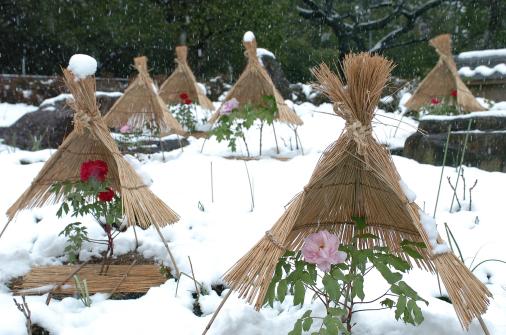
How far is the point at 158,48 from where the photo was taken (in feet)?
40.2

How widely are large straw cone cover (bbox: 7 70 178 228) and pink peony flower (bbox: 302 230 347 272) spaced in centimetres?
77

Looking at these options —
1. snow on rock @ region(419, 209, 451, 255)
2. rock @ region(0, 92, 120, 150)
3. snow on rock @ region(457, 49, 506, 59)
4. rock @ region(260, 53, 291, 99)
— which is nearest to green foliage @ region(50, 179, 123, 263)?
snow on rock @ region(419, 209, 451, 255)

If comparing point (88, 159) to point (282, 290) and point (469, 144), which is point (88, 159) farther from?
point (469, 144)

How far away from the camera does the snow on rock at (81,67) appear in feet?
6.88

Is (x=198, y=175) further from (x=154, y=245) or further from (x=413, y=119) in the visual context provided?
(x=413, y=119)

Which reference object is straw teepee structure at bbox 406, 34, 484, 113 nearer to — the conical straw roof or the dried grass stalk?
the conical straw roof

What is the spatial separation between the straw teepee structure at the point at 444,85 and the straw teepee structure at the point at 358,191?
15.2 feet

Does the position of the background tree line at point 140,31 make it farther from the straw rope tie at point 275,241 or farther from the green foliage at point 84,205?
the straw rope tie at point 275,241

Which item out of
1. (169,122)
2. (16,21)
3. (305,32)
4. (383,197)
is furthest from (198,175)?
(305,32)

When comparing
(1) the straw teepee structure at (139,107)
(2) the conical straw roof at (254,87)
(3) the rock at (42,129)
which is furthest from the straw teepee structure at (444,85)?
(3) the rock at (42,129)

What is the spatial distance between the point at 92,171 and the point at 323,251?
111 centimetres

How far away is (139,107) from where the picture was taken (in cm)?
484

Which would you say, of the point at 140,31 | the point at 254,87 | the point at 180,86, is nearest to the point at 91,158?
the point at 254,87

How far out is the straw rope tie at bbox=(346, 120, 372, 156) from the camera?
57.0 inches
